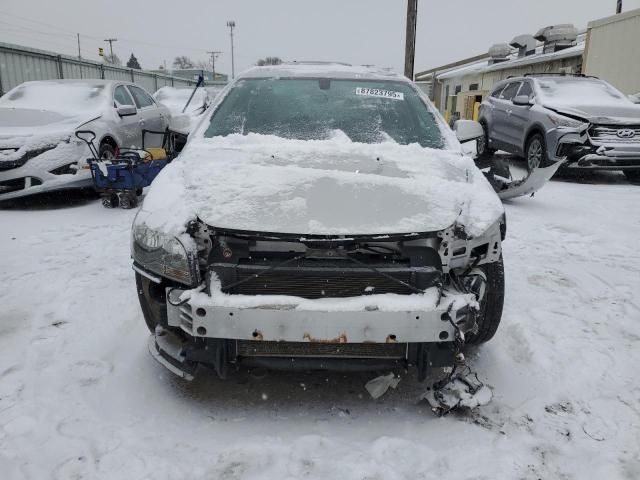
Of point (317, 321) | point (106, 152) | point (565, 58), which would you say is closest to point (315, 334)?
point (317, 321)

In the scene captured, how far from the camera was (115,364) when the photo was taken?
299 cm

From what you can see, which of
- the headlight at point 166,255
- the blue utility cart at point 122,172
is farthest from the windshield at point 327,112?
the blue utility cart at point 122,172

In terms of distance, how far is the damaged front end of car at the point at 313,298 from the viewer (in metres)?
2.26

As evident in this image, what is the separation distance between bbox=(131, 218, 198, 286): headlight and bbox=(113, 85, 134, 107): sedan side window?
236 inches

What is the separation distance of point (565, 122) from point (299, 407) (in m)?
7.62

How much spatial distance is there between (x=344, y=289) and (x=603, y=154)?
750 cm

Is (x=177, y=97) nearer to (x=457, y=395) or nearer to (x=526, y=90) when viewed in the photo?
(x=526, y=90)

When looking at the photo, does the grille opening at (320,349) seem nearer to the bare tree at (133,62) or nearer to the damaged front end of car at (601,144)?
the damaged front end of car at (601,144)

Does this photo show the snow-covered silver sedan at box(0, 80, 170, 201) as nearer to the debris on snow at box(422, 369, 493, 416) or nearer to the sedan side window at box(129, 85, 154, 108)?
the sedan side window at box(129, 85, 154, 108)

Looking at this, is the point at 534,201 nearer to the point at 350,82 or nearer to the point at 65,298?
the point at 350,82

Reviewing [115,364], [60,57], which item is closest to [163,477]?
[115,364]

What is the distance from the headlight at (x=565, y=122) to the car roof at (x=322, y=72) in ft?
17.4

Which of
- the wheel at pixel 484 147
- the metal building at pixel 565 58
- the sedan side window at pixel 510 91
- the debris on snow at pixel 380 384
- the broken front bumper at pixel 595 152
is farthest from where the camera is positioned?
the metal building at pixel 565 58

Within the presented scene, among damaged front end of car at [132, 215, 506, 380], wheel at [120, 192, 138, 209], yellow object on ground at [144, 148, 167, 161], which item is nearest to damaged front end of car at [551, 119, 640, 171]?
yellow object on ground at [144, 148, 167, 161]
